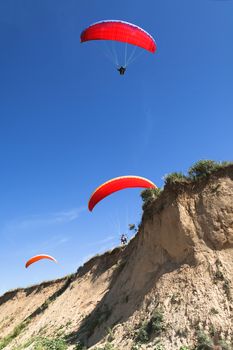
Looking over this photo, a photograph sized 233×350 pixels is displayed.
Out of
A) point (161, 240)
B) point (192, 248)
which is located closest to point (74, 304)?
point (161, 240)

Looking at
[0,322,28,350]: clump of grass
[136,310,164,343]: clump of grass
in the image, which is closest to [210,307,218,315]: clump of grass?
[136,310,164,343]: clump of grass

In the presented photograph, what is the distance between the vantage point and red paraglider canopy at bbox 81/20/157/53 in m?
18.9

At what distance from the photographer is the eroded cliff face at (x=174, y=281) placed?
39.5ft

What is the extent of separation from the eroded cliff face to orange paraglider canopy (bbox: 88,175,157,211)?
3.76 metres

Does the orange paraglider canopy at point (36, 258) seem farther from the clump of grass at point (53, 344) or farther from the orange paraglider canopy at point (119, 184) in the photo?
the clump of grass at point (53, 344)

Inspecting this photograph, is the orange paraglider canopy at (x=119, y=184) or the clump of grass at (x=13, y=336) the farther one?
the clump of grass at (x=13, y=336)

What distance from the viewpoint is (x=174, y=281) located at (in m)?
14.2

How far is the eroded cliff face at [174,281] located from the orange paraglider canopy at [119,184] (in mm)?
3761

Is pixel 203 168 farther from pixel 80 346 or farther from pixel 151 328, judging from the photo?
pixel 80 346

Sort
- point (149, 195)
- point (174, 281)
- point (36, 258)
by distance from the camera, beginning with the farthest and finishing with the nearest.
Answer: point (36, 258) → point (149, 195) → point (174, 281)

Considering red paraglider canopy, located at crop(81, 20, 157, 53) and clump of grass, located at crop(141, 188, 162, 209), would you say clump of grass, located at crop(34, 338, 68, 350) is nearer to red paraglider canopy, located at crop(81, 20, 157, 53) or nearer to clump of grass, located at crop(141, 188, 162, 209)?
clump of grass, located at crop(141, 188, 162, 209)

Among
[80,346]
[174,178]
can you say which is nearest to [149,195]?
[174,178]

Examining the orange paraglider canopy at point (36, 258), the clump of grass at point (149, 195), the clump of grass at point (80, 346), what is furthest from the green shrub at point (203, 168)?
the orange paraglider canopy at point (36, 258)

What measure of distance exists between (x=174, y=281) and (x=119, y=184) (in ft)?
30.0
